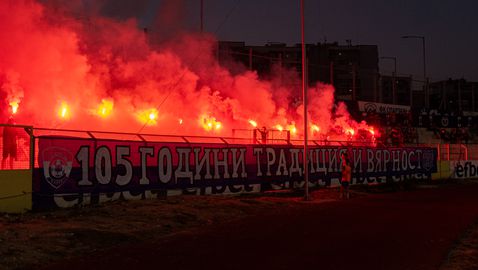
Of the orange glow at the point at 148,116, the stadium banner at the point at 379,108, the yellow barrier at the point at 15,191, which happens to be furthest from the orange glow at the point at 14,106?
the stadium banner at the point at 379,108

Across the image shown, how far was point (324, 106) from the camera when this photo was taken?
40.7 meters

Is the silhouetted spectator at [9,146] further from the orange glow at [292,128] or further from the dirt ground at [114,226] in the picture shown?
the orange glow at [292,128]

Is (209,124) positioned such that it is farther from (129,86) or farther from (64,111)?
(64,111)

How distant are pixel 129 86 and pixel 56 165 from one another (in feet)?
58.4

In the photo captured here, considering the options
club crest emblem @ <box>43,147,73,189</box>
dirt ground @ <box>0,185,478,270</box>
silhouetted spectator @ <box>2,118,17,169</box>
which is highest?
silhouetted spectator @ <box>2,118,17,169</box>

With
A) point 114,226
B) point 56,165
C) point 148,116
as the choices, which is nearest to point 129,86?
point 148,116

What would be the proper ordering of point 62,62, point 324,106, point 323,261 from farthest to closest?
point 324,106, point 62,62, point 323,261

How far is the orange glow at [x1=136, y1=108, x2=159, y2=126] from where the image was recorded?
29.8 metres

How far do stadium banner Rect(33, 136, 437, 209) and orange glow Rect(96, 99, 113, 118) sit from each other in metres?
11.2

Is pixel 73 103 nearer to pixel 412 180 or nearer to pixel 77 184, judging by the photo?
pixel 77 184

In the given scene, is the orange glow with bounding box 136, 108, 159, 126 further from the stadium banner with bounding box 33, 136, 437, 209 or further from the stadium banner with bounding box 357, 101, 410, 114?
the stadium banner with bounding box 357, 101, 410, 114

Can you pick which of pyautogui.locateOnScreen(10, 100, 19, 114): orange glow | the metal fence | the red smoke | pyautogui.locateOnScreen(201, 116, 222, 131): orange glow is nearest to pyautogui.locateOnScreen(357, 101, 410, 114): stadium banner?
the red smoke

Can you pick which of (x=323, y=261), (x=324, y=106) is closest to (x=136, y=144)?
(x=323, y=261)

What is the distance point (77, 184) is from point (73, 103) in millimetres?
13175
